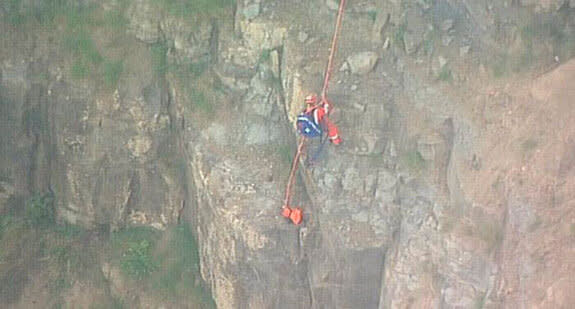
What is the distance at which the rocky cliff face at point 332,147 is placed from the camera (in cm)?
610

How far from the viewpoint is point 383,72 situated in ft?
22.9

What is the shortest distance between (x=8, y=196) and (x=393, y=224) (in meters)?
4.45

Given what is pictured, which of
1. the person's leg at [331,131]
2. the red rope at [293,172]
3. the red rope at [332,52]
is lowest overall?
the red rope at [293,172]

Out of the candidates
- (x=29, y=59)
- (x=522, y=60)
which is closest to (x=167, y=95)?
(x=29, y=59)

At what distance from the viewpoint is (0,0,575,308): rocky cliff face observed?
610cm

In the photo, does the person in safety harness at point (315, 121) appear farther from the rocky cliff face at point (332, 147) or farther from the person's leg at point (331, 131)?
the rocky cliff face at point (332, 147)

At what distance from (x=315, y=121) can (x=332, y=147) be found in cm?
34

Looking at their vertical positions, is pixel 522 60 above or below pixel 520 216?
above

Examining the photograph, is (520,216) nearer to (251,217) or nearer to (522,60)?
(522,60)

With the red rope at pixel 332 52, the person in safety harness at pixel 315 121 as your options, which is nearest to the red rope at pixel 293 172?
the person in safety harness at pixel 315 121

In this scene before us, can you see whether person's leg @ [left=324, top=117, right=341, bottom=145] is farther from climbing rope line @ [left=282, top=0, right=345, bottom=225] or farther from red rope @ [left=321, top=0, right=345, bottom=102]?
red rope @ [left=321, top=0, right=345, bottom=102]

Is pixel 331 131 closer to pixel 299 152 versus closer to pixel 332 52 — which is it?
pixel 299 152

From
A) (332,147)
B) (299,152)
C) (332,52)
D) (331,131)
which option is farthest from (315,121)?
(332,52)

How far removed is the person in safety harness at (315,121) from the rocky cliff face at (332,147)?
11 centimetres
